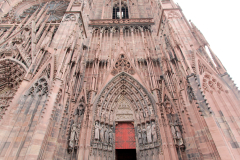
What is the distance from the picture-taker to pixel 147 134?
24.8 feet

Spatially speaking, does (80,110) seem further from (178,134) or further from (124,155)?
(178,134)

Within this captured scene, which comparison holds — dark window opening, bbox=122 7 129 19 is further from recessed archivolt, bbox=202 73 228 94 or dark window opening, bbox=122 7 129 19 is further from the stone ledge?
recessed archivolt, bbox=202 73 228 94

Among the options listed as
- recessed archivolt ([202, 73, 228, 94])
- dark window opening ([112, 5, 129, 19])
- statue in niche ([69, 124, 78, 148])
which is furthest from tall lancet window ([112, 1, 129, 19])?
statue in niche ([69, 124, 78, 148])

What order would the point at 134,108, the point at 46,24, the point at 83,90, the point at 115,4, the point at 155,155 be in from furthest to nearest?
the point at 115,4 < the point at 46,24 < the point at 134,108 < the point at 83,90 < the point at 155,155

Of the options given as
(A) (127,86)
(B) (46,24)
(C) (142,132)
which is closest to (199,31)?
(A) (127,86)

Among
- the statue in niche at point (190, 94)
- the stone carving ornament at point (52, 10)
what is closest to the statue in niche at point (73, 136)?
the statue in niche at point (190, 94)

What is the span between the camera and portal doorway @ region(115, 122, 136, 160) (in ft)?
25.6

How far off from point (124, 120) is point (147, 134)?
171 cm

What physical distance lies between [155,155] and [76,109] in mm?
4913

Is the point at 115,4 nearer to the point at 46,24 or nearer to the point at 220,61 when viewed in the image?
the point at 46,24

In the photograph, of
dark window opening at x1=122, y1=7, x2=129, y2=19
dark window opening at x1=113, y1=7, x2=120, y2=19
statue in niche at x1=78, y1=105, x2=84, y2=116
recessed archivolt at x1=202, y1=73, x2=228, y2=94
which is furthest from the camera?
dark window opening at x1=113, y1=7, x2=120, y2=19

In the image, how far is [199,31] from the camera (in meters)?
8.51

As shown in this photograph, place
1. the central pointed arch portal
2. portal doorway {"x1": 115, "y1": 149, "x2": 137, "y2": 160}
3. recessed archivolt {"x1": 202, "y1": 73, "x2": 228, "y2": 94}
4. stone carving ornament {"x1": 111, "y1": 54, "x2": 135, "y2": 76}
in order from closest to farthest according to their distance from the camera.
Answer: recessed archivolt {"x1": 202, "y1": 73, "x2": 228, "y2": 94} < the central pointed arch portal < portal doorway {"x1": 115, "y1": 149, "x2": 137, "y2": 160} < stone carving ornament {"x1": 111, "y1": 54, "x2": 135, "y2": 76}

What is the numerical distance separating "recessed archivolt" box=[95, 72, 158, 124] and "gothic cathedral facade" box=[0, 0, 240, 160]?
0.21 feet
